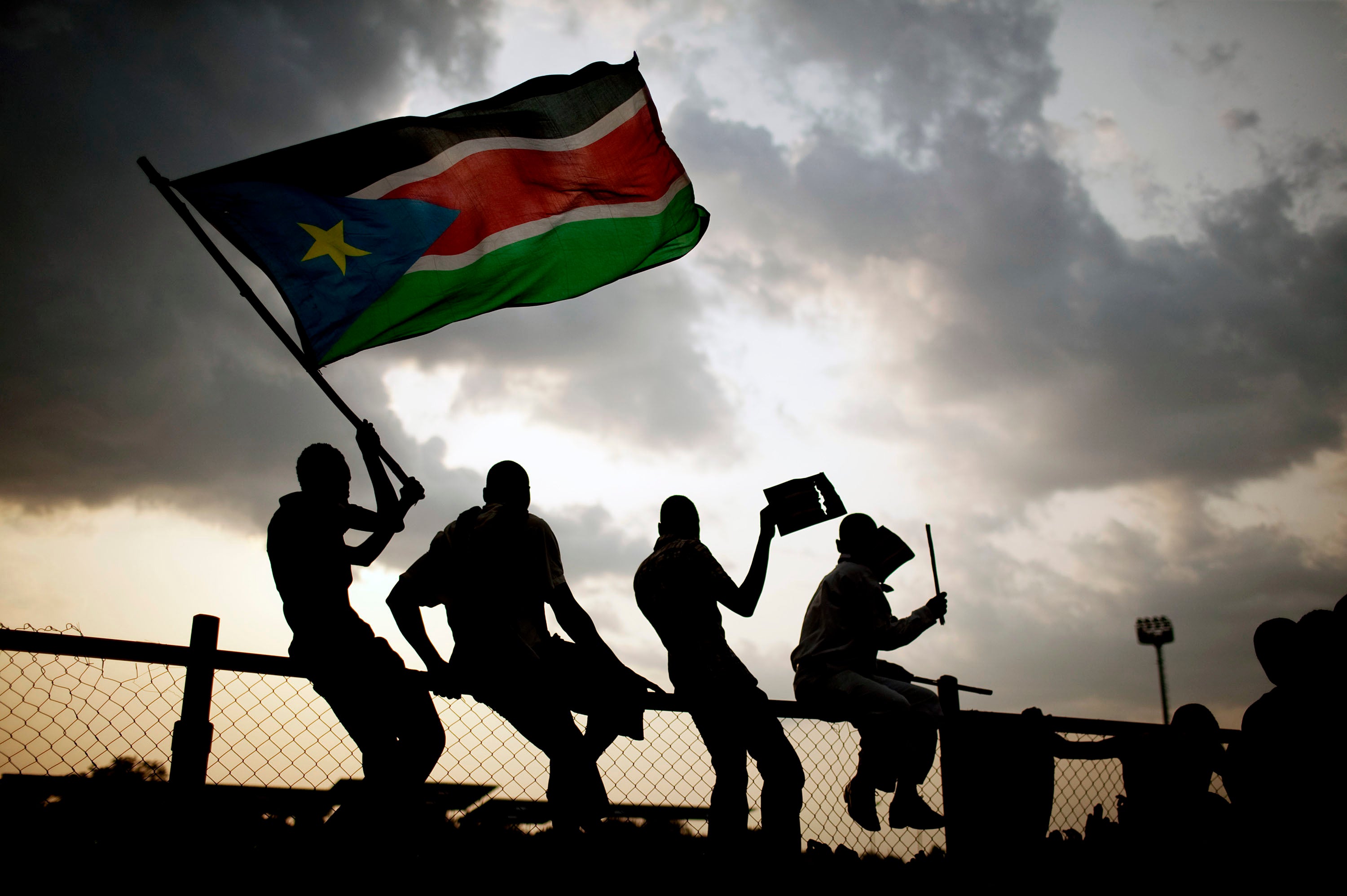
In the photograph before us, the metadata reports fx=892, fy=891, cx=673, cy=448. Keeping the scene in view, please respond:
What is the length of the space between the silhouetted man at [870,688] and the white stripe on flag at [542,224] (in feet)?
9.16

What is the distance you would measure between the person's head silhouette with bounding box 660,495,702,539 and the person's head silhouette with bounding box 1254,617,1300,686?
117 inches

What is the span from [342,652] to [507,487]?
1.20 metres

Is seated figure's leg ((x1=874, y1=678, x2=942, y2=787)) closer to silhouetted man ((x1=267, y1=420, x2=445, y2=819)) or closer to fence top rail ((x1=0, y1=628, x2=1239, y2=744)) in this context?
fence top rail ((x1=0, y1=628, x2=1239, y2=744))

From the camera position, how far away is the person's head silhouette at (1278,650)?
4.42 meters

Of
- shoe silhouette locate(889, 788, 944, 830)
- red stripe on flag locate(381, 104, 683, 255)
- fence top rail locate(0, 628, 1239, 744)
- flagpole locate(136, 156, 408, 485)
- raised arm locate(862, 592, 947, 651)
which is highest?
red stripe on flag locate(381, 104, 683, 255)

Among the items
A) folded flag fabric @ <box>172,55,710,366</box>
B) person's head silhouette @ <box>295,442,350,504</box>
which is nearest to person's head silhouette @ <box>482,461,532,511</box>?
person's head silhouette @ <box>295,442,350,504</box>

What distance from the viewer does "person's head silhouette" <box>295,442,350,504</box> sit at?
13.5 ft

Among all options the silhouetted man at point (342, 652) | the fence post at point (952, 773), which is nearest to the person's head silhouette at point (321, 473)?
the silhouetted man at point (342, 652)

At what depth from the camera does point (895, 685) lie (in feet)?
18.4

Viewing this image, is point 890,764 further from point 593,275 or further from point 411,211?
point 411,211

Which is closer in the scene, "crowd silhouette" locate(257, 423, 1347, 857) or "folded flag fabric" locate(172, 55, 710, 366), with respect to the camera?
"crowd silhouette" locate(257, 423, 1347, 857)

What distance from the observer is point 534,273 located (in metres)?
5.70

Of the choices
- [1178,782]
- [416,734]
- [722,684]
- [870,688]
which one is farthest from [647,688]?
[1178,782]

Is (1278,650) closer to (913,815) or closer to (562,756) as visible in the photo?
(913,815)
